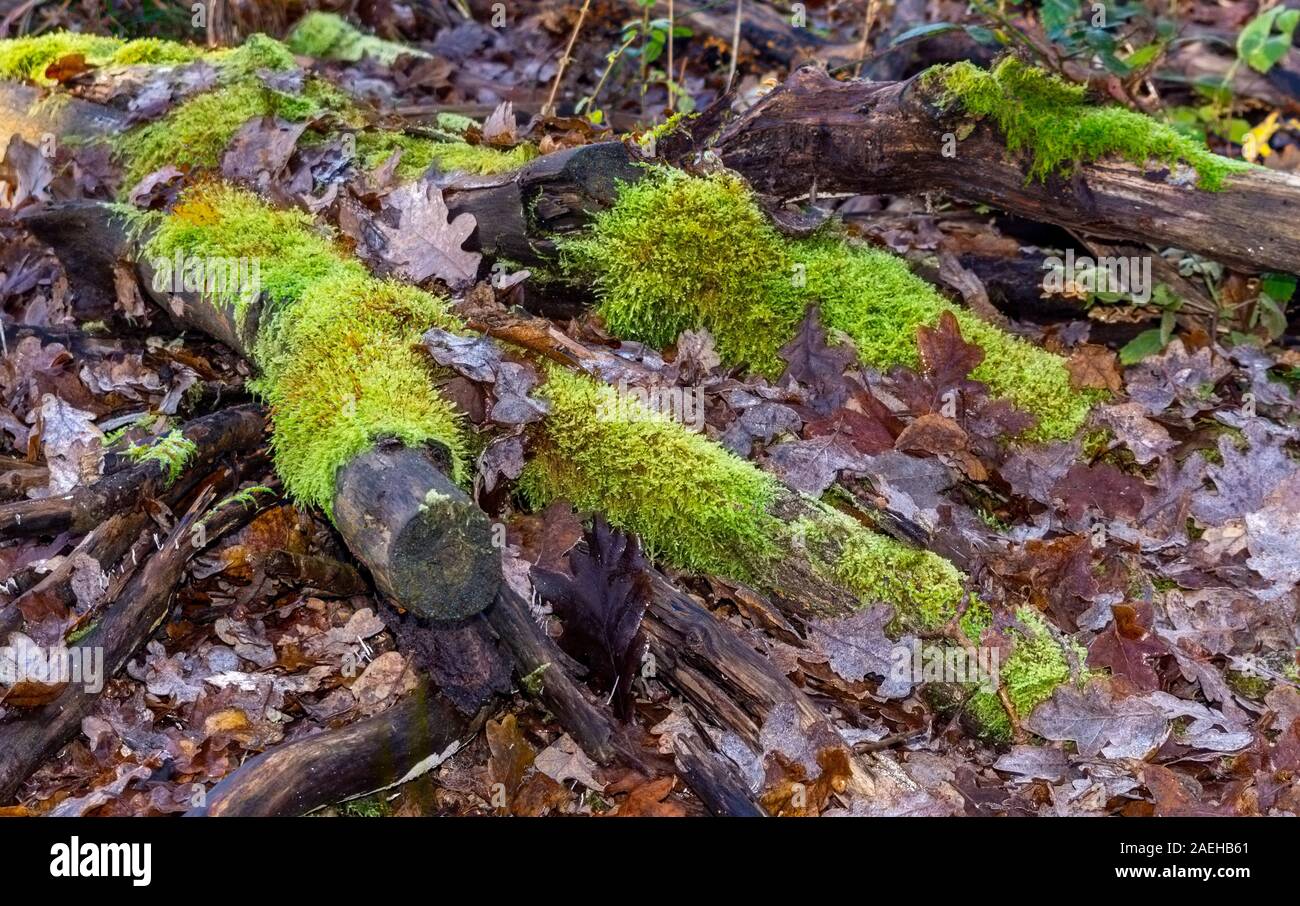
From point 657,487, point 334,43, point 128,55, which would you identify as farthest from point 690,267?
point 334,43

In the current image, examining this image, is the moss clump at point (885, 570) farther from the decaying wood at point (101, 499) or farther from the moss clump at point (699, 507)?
the decaying wood at point (101, 499)

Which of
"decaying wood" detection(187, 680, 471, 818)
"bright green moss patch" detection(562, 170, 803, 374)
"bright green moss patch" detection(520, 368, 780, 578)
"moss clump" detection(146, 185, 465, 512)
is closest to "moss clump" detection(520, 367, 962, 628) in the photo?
"bright green moss patch" detection(520, 368, 780, 578)

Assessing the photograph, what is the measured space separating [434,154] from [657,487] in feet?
8.21

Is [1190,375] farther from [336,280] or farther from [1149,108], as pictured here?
[336,280]

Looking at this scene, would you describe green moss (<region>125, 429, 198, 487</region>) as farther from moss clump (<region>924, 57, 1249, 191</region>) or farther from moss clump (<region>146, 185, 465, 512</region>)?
moss clump (<region>924, 57, 1249, 191</region>)

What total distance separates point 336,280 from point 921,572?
2.40 metres

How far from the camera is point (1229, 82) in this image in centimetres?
762

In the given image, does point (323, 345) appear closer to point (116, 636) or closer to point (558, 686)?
point (116, 636)

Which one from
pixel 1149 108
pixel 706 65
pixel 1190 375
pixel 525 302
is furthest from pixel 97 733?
pixel 706 65

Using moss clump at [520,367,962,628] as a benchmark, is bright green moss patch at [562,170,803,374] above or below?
above

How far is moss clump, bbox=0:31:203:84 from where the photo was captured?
5.86 meters

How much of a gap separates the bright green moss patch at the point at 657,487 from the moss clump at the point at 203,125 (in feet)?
8.92

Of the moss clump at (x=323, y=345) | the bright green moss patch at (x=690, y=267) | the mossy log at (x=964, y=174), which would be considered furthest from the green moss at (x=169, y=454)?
the mossy log at (x=964, y=174)

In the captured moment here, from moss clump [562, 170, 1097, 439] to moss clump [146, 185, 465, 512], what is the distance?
890mm
